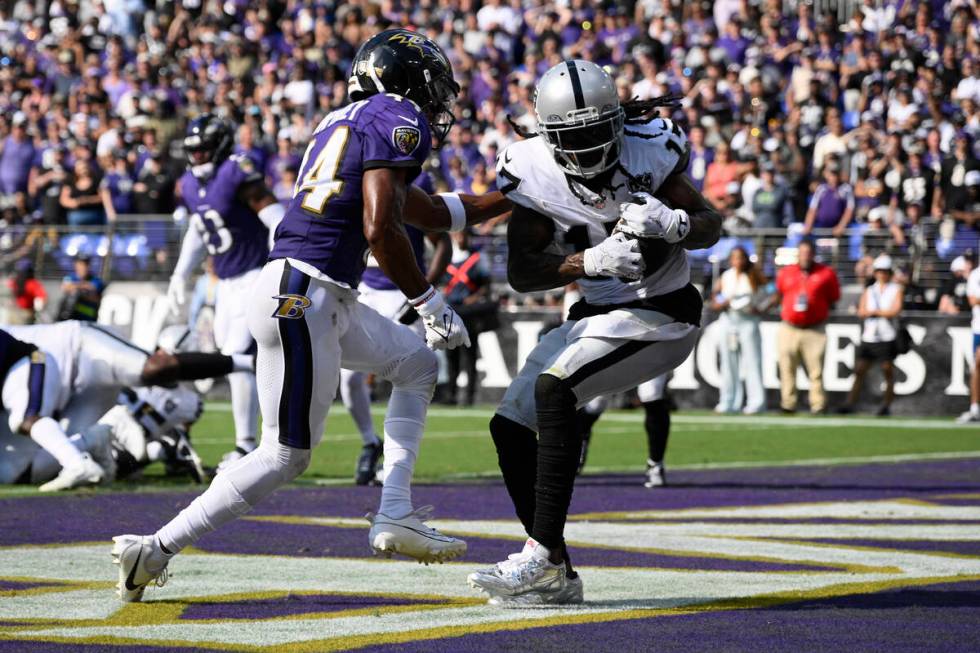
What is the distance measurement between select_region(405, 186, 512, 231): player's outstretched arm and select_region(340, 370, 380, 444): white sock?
11.6 ft

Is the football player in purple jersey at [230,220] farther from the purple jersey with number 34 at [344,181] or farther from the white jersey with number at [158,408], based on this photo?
the purple jersey with number 34 at [344,181]

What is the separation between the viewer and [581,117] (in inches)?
213

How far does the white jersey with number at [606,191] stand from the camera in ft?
18.5

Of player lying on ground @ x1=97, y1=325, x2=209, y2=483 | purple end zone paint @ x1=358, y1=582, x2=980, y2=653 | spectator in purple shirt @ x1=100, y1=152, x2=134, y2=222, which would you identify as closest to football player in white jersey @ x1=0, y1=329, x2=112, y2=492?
player lying on ground @ x1=97, y1=325, x2=209, y2=483

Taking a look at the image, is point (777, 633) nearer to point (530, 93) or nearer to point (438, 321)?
point (438, 321)

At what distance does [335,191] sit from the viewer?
554 centimetres

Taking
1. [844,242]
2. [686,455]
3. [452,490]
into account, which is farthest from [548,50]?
[452,490]

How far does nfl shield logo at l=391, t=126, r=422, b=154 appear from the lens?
213 inches

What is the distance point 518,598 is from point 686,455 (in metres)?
7.08

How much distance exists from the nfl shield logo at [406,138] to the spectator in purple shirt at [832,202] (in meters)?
12.4

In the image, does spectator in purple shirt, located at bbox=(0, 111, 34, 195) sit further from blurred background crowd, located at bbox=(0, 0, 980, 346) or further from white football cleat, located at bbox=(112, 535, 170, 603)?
white football cleat, located at bbox=(112, 535, 170, 603)

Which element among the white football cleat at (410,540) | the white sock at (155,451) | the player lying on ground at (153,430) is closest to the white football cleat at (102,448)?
the player lying on ground at (153,430)

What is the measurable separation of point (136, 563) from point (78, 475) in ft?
12.5

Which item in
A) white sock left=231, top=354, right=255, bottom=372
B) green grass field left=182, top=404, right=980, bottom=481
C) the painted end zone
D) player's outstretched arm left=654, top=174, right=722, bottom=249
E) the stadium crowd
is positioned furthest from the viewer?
the stadium crowd
